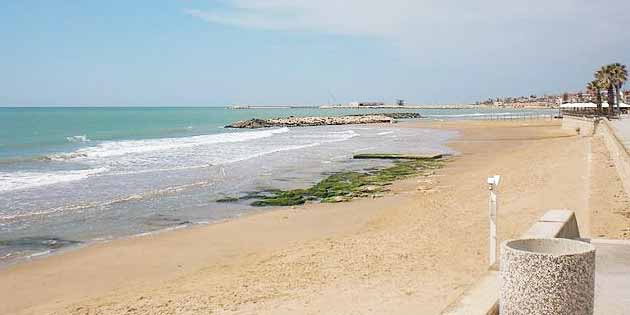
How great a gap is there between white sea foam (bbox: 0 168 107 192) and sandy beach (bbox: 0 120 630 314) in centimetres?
1090

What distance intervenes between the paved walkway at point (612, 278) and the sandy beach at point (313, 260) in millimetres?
1915

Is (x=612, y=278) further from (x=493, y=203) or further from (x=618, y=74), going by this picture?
(x=618, y=74)

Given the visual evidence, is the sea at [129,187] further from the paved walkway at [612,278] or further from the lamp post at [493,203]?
the paved walkway at [612,278]

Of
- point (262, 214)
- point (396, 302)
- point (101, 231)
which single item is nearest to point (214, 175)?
point (262, 214)

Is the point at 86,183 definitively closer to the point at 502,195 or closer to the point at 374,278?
the point at 502,195

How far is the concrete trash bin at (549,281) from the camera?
Result: 3.84 metres

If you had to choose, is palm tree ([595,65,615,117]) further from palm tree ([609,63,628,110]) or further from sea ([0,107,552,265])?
sea ([0,107,552,265])

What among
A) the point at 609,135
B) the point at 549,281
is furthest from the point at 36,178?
the point at 549,281

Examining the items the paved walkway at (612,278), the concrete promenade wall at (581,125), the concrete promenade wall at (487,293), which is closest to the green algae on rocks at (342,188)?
the concrete promenade wall at (487,293)

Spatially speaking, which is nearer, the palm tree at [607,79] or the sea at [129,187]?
the sea at [129,187]

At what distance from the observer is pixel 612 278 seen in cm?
608

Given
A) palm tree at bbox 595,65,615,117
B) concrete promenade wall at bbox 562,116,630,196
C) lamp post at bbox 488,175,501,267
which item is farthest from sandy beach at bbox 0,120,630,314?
palm tree at bbox 595,65,615,117

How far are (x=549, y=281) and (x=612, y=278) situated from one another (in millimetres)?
2668

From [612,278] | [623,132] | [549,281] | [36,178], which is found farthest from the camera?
[623,132]
